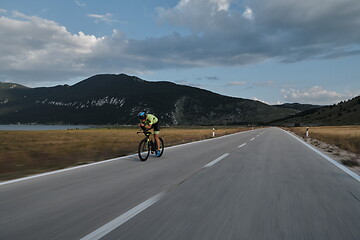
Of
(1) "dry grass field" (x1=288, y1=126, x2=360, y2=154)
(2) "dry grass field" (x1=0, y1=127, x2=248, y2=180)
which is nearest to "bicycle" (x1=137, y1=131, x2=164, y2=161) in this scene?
(2) "dry grass field" (x1=0, y1=127, x2=248, y2=180)

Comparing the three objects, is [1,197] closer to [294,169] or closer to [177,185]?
[177,185]

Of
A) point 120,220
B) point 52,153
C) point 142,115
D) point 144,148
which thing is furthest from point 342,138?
point 120,220

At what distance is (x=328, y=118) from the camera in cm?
11131

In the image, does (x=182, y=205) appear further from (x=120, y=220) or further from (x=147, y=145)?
(x=147, y=145)

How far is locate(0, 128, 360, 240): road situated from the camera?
3.04m

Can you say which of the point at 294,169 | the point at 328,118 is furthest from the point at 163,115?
the point at 294,169

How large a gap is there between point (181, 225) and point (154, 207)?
0.82 m

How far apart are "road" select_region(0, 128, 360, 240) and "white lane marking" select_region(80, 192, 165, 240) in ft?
0.03

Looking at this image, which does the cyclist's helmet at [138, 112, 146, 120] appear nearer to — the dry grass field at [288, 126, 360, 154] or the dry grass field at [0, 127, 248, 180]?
the dry grass field at [0, 127, 248, 180]

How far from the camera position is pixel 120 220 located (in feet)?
11.1

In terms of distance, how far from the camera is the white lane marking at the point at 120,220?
2908 millimetres

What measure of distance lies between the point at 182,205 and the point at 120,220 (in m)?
1.04

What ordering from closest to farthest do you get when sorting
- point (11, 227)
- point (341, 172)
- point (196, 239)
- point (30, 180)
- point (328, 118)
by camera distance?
point (196, 239) < point (11, 227) < point (30, 180) < point (341, 172) < point (328, 118)

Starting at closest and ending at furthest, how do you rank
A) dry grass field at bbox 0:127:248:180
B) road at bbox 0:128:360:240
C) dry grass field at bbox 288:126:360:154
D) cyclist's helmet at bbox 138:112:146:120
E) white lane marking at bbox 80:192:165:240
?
white lane marking at bbox 80:192:165:240 < road at bbox 0:128:360:240 < dry grass field at bbox 0:127:248:180 < cyclist's helmet at bbox 138:112:146:120 < dry grass field at bbox 288:126:360:154
